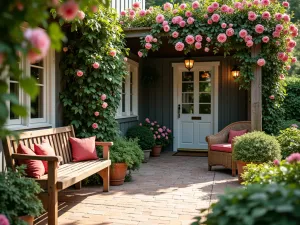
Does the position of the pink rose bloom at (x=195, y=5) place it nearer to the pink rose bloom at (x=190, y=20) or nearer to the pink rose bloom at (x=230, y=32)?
the pink rose bloom at (x=190, y=20)

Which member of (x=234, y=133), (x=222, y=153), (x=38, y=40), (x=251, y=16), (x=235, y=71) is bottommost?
(x=222, y=153)

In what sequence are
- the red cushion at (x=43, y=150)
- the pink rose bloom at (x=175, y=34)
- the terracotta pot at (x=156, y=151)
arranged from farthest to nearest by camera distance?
the terracotta pot at (x=156, y=151), the pink rose bloom at (x=175, y=34), the red cushion at (x=43, y=150)

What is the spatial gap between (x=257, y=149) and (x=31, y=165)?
126 inches

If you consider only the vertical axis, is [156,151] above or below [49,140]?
below

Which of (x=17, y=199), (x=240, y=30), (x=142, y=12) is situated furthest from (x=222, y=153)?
(x=17, y=199)

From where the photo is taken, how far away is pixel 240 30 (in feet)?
16.9

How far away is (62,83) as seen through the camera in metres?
4.86

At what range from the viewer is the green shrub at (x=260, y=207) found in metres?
1.33

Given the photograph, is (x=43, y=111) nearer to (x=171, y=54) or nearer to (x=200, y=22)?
(x=200, y=22)

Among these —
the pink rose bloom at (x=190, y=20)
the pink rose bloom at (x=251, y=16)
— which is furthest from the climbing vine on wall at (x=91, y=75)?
the pink rose bloom at (x=251, y=16)

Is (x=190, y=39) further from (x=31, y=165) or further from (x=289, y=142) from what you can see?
(x=31, y=165)

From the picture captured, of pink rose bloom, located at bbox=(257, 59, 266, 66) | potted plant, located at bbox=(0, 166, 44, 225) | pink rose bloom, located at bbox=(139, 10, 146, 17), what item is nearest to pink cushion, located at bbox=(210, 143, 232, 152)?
pink rose bloom, located at bbox=(257, 59, 266, 66)

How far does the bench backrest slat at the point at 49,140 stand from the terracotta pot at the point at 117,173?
2.35 feet

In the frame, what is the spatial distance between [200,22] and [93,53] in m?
1.93
